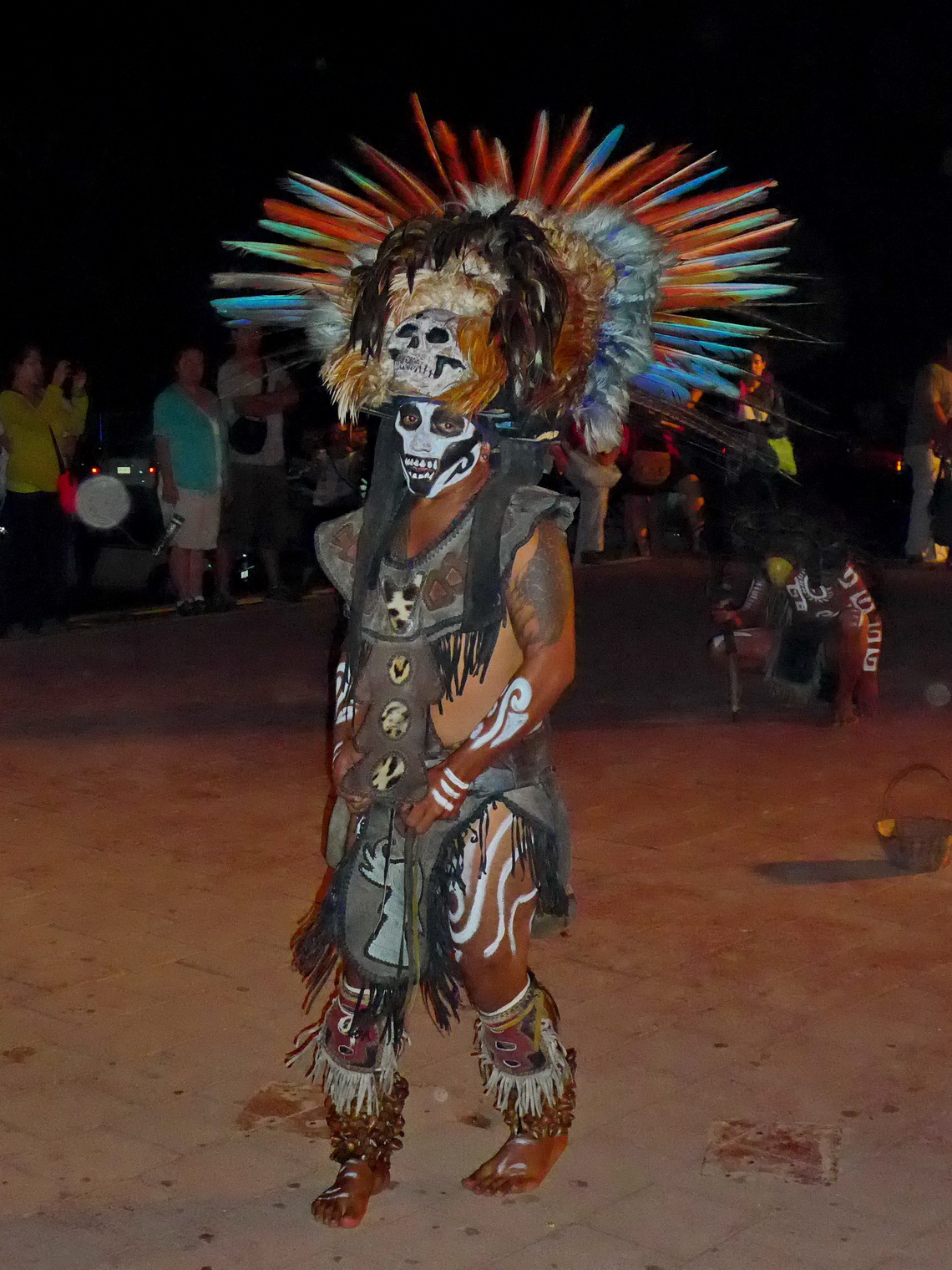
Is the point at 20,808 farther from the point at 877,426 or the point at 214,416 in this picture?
the point at 877,426

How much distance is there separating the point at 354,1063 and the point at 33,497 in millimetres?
7834

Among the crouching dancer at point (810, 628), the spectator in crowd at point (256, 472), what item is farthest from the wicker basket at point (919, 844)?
the spectator in crowd at point (256, 472)

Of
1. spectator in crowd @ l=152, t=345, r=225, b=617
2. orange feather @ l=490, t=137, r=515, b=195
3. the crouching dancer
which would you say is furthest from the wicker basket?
spectator in crowd @ l=152, t=345, r=225, b=617

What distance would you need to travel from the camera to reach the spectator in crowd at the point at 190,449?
37.9 ft

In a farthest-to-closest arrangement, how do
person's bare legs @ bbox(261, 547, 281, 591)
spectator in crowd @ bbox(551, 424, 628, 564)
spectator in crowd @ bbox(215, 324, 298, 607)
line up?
spectator in crowd @ bbox(551, 424, 628, 564) < person's bare legs @ bbox(261, 547, 281, 591) < spectator in crowd @ bbox(215, 324, 298, 607)

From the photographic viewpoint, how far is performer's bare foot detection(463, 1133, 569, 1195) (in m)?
4.08

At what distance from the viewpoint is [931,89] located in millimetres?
27047

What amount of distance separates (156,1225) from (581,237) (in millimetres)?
2464

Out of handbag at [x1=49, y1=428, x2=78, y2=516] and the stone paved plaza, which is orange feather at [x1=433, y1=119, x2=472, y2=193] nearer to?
the stone paved plaza

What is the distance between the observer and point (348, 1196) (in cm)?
396

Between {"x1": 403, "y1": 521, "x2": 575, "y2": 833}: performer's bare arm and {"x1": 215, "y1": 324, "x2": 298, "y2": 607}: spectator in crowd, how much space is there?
8.14 meters

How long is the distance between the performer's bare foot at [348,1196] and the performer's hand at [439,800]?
2.79 ft

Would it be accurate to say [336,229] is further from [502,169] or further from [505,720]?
[505,720]

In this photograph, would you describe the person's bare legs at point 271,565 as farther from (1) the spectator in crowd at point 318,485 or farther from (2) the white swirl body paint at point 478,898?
(2) the white swirl body paint at point 478,898
